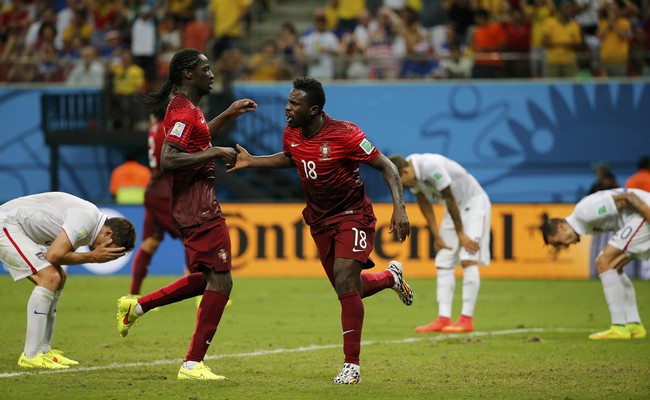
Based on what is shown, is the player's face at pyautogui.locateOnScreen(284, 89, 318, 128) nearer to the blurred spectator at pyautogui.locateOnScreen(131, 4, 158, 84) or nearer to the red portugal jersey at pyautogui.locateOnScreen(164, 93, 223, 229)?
the red portugal jersey at pyautogui.locateOnScreen(164, 93, 223, 229)

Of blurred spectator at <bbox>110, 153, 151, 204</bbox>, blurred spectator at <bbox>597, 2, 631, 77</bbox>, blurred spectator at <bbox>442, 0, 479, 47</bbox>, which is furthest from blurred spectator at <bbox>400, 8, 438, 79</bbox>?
blurred spectator at <bbox>110, 153, 151, 204</bbox>

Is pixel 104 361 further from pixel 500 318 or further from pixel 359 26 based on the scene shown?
pixel 359 26

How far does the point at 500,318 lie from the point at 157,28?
1393 centimetres

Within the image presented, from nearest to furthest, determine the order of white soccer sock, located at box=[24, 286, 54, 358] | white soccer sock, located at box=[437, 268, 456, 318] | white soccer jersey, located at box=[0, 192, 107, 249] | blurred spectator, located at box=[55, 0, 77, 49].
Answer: white soccer sock, located at box=[24, 286, 54, 358], white soccer jersey, located at box=[0, 192, 107, 249], white soccer sock, located at box=[437, 268, 456, 318], blurred spectator, located at box=[55, 0, 77, 49]

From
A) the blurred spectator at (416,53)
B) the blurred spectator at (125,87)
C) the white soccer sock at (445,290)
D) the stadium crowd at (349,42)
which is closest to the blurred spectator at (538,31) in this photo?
the stadium crowd at (349,42)

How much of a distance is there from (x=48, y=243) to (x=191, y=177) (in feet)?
5.75

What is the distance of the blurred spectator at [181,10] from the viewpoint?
2628 centimetres

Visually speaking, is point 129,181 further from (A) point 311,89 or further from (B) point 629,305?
(A) point 311,89

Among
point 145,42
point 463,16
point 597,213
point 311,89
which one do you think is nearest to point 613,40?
point 463,16

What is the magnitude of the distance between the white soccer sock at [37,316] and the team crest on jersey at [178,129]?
6.20 ft

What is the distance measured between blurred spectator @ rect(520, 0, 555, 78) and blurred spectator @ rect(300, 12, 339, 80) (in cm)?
443

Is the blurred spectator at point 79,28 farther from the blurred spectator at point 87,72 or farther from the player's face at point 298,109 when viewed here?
the player's face at point 298,109

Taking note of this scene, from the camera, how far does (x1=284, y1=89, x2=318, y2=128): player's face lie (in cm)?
876

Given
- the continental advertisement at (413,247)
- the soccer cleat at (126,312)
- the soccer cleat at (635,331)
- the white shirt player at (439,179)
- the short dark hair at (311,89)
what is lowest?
the continental advertisement at (413,247)
